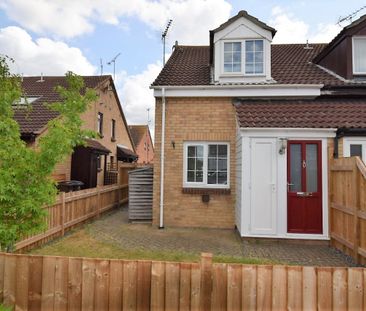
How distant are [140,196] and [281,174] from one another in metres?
4.92

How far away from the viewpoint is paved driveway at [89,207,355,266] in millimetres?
6602

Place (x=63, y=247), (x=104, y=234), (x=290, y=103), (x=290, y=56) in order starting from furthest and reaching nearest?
(x=290, y=56) → (x=290, y=103) → (x=104, y=234) → (x=63, y=247)

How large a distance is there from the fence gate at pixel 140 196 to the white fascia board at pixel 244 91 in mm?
2970

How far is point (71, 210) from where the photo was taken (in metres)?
8.73

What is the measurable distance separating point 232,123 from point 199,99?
4.40 feet

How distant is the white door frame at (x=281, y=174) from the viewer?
7.67 m

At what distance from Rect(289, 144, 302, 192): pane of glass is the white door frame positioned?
0.68 ft

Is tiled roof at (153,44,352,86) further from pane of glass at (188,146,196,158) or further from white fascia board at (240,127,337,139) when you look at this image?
white fascia board at (240,127,337,139)

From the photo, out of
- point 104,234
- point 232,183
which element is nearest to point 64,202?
point 104,234

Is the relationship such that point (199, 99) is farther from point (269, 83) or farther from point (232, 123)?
point (269, 83)

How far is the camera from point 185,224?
9.48m

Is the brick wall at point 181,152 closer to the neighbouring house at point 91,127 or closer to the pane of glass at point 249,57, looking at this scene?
the pane of glass at point 249,57

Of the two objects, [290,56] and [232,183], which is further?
[290,56]

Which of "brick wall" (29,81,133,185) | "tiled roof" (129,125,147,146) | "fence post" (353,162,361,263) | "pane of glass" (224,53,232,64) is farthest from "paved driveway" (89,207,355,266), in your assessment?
"tiled roof" (129,125,147,146)
